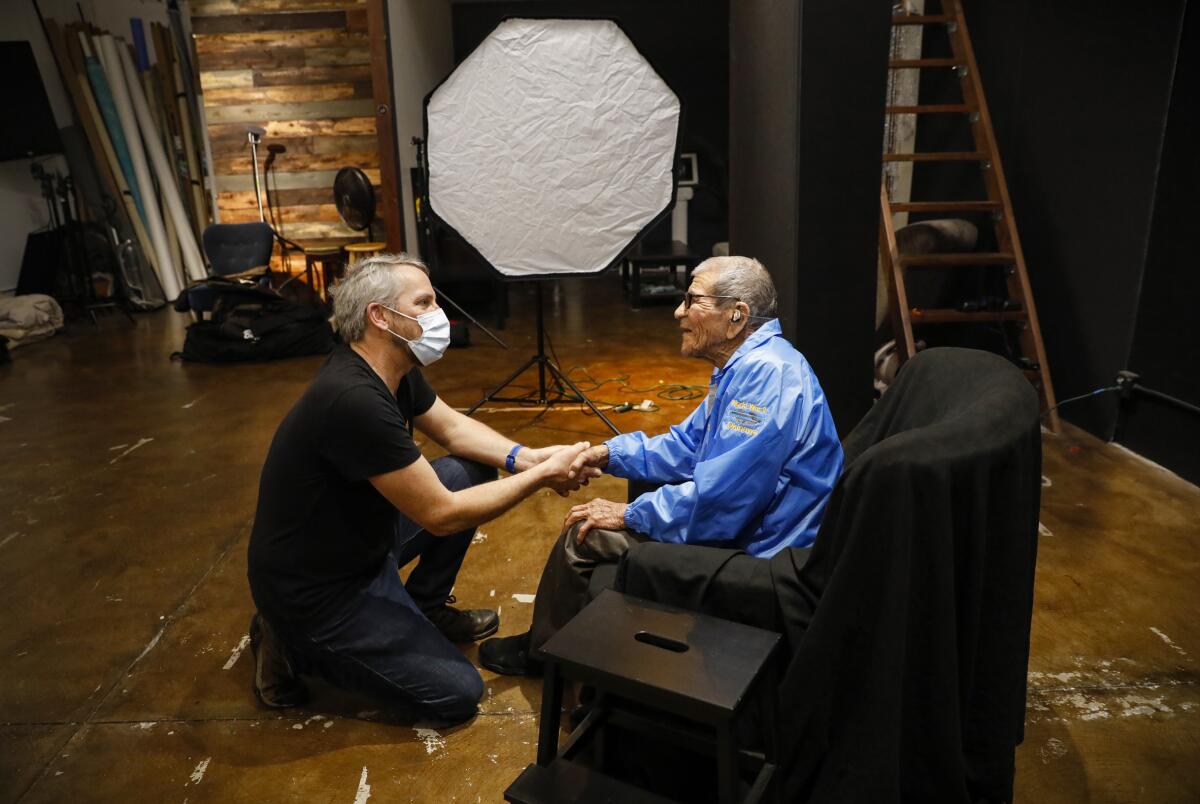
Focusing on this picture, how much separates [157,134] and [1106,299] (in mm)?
8146

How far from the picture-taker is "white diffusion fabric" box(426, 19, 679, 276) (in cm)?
364

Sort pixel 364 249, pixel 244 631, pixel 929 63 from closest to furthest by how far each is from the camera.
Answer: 1. pixel 244 631
2. pixel 929 63
3. pixel 364 249

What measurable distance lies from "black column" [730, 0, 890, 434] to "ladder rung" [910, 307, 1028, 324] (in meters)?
1.02

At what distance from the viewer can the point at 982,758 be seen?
1.61 metres

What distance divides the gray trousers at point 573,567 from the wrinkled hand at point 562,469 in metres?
0.23

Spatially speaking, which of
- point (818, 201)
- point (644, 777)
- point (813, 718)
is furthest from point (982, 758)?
point (818, 201)

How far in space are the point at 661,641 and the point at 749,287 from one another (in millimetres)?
937

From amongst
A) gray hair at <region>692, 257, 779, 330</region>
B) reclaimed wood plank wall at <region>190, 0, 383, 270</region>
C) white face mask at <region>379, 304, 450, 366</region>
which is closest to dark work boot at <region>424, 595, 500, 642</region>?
white face mask at <region>379, 304, 450, 366</region>

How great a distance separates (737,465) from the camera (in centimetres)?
183

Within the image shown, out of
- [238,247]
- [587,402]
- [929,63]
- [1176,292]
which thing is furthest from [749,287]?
[238,247]

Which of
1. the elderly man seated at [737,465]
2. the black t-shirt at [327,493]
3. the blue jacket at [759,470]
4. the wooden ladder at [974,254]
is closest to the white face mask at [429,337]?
the black t-shirt at [327,493]

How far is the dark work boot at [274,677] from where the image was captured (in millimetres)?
2205

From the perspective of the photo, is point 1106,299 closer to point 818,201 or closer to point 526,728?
point 818,201

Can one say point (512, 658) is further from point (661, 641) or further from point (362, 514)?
point (661, 641)
